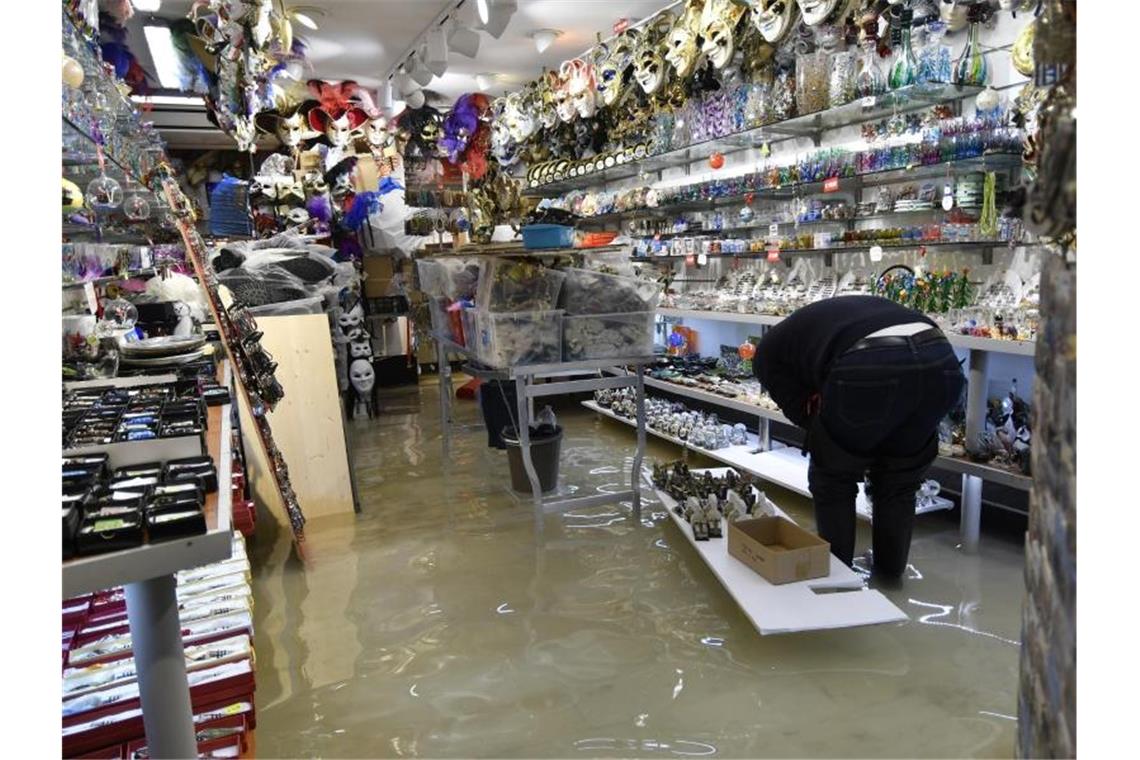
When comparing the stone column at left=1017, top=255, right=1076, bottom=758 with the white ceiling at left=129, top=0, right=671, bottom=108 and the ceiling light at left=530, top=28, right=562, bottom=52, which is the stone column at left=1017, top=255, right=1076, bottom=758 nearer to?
the white ceiling at left=129, top=0, right=671, bottom=108

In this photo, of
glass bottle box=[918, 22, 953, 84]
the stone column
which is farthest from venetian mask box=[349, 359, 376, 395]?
the stone column

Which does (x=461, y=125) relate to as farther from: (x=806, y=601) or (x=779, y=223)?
(x=806, y=601)

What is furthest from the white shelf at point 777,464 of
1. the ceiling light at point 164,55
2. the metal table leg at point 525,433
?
the ceiling light at point 164,55

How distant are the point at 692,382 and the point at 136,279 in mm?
3529

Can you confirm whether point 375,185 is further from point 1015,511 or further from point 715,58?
point 1015,511

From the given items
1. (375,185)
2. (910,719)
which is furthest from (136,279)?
(375,185)

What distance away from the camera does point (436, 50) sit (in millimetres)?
6777

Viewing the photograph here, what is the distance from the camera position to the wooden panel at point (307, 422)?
4234 millimetres

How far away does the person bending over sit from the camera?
2.72 m

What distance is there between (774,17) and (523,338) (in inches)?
98.7

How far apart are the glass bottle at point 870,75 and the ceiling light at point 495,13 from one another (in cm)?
254

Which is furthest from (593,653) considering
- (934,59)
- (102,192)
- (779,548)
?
(934,59)

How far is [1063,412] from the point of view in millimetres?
909

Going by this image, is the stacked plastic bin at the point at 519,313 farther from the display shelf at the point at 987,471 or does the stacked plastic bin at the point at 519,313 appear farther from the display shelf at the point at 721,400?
the display shelf at the point at 987,471
